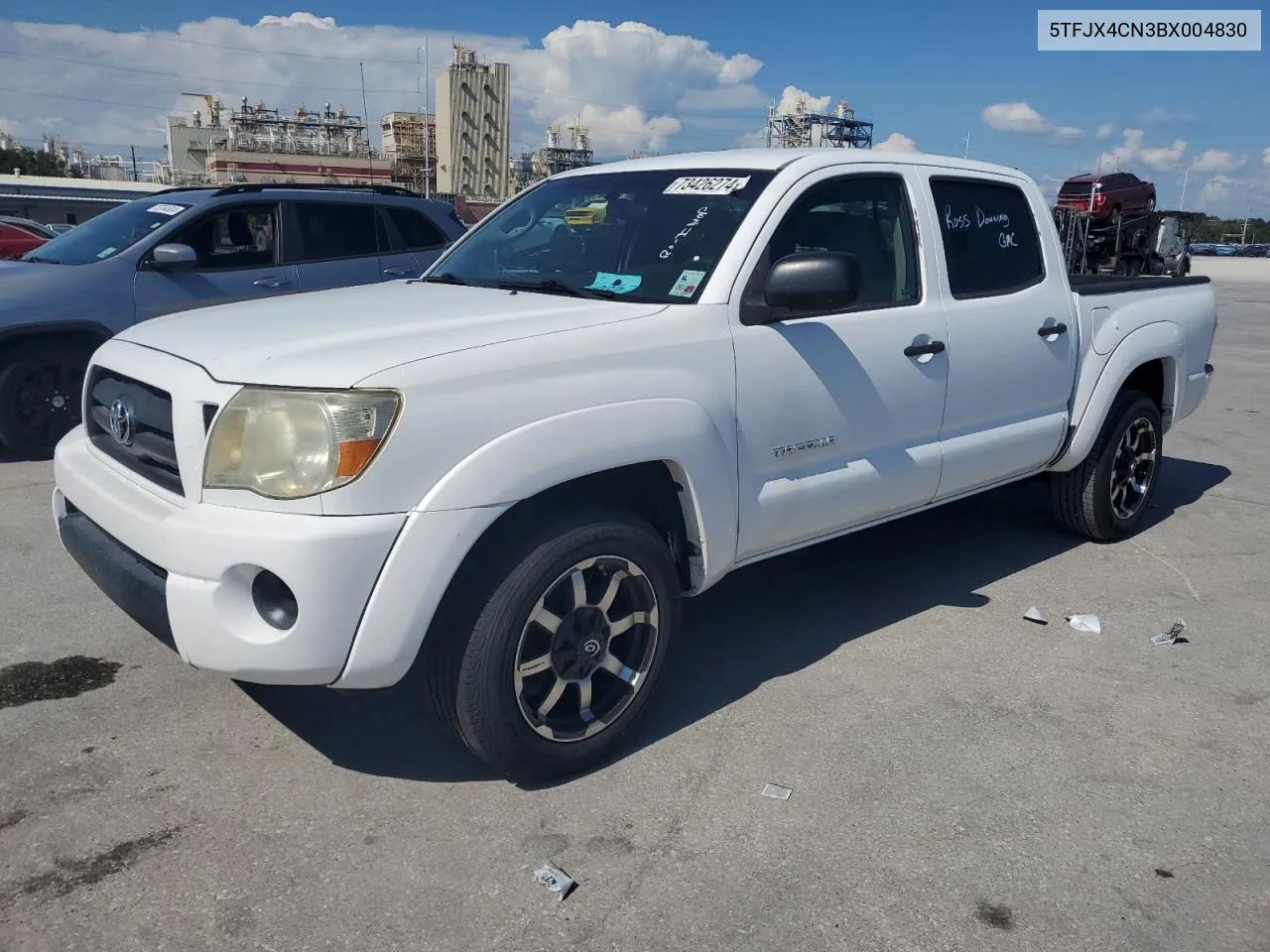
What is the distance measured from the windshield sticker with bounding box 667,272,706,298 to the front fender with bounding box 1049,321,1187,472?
248 cm

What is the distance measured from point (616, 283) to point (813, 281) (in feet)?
2.26

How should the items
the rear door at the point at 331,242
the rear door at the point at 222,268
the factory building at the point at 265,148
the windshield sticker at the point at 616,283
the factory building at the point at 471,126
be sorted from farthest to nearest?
1. the factory building at the point at 471,126
2. the factory building at the point at 265,148
3. the rear door at the point at 331,242
4. the rear door at the point at 222,268
5. the windshield sticker at the point at 616,283

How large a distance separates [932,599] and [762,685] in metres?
1.28

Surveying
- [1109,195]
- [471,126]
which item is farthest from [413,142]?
[1109,195]

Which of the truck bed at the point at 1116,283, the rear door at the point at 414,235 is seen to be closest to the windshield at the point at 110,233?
the rear door at the point at 414,235

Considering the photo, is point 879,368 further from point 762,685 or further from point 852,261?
point 762,685

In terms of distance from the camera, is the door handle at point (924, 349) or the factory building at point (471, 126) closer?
the door handle at point (924, 349)

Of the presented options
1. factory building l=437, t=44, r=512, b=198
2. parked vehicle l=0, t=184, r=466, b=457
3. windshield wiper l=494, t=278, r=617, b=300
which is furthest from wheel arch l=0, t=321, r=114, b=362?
factory building l=437, t=44, r=512, b=198

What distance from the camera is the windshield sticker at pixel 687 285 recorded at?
3393 mm

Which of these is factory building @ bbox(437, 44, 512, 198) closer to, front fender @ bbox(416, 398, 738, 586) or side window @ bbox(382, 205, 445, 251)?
side window @ bbox(382, 205, 445, 251)

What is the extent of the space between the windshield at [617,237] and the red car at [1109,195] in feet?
107

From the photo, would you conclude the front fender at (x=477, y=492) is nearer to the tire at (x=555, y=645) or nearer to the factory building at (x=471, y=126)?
the tire at (x=555, y=645)

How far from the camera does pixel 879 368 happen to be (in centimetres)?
382

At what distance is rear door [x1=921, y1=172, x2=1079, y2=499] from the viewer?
4250 mm
